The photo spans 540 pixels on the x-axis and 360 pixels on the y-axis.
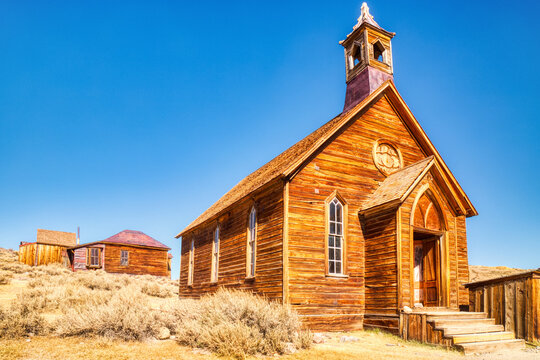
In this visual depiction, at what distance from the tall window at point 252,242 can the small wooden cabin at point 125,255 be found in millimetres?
26806

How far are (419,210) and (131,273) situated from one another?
3188 cm

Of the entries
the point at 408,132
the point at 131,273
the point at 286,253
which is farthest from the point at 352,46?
the point at 131,273

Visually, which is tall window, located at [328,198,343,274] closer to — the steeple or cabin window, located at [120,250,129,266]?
the steeple

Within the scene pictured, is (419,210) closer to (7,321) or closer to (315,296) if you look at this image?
(315,296)

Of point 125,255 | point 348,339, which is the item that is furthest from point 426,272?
point 125,255

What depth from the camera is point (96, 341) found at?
31.0 ft

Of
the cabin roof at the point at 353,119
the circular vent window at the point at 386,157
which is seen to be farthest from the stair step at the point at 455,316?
the circular vent window at the point at 386,157

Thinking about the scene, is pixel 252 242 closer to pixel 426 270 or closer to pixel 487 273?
pixel 426 270

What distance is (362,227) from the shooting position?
45.0ft

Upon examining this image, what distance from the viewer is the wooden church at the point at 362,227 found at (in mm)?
12352

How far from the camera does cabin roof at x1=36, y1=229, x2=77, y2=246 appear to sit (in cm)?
4644

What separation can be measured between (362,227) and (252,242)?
388 centimetres

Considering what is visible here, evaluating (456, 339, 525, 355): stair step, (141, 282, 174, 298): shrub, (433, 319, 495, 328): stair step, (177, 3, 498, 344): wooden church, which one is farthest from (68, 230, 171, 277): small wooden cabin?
(456, 339, 525, 355): stair step

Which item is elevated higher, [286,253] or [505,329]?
[286,253]
